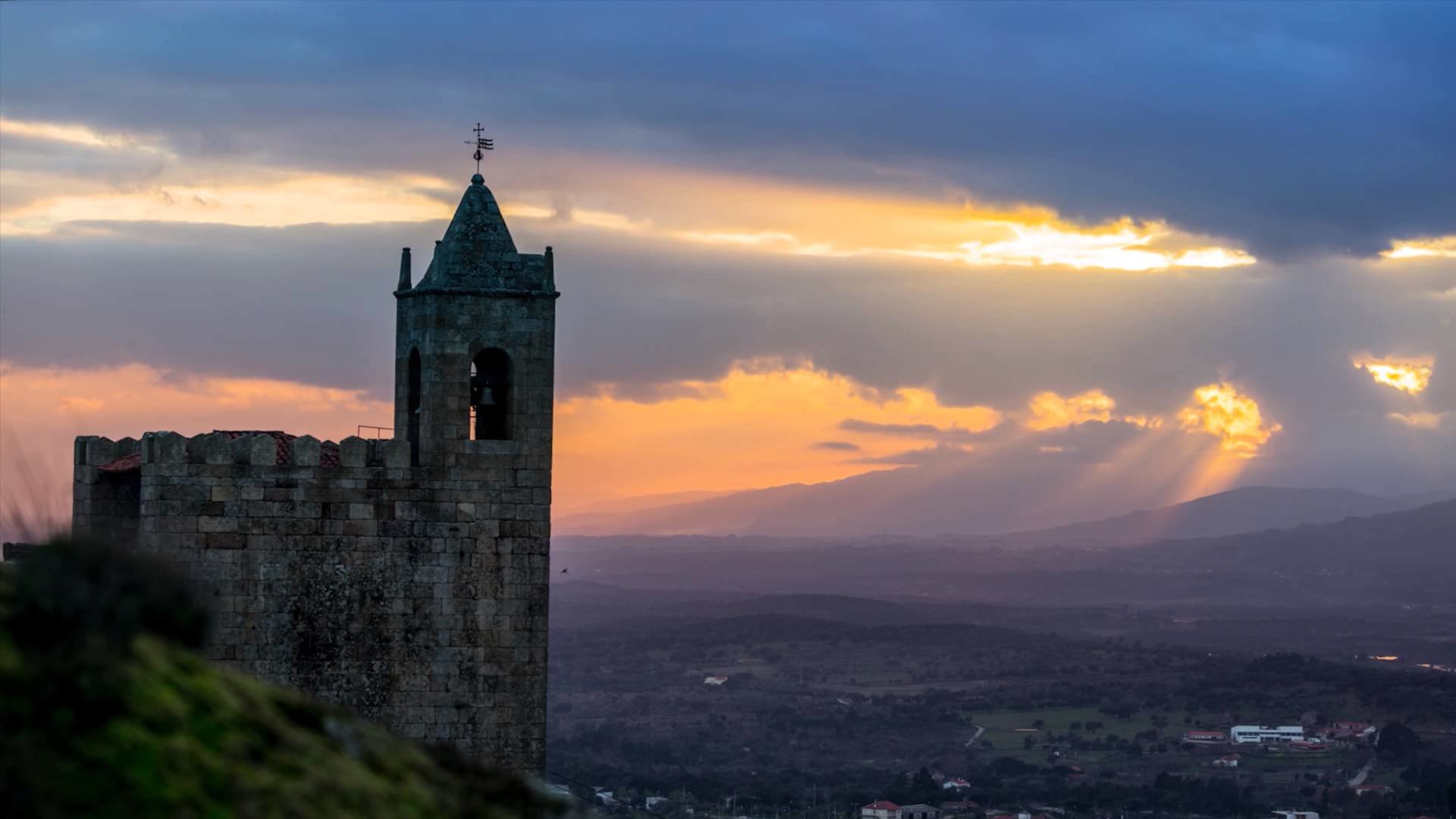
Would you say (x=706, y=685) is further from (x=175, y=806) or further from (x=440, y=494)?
(x=175, y=806)

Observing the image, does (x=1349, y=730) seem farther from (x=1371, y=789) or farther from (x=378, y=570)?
(x=378, y=570)

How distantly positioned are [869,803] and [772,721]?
47044mm

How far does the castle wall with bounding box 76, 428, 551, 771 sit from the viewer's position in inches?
938

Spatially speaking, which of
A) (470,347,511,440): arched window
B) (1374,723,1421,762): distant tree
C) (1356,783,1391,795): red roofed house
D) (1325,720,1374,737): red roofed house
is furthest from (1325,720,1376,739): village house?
(470,347,511,440): arched window

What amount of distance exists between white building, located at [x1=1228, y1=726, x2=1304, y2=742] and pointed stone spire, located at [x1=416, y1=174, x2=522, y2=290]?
11542 cm

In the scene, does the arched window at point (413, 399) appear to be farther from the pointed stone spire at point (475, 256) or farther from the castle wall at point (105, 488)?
the castle wall at point (105, 488)

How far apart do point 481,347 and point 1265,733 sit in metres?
118

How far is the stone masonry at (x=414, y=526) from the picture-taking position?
23.8 m

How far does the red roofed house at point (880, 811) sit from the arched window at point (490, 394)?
71651mm

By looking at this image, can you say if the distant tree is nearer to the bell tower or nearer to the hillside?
the bell tower

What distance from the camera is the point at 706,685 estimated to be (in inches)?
6959

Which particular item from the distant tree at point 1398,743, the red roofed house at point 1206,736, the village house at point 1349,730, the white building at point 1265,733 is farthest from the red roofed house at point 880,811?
the village house at point 1349,730

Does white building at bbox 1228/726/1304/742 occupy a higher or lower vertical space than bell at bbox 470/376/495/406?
lower

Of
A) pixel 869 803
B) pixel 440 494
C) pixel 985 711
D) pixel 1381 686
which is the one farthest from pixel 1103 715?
pixel 440 494
